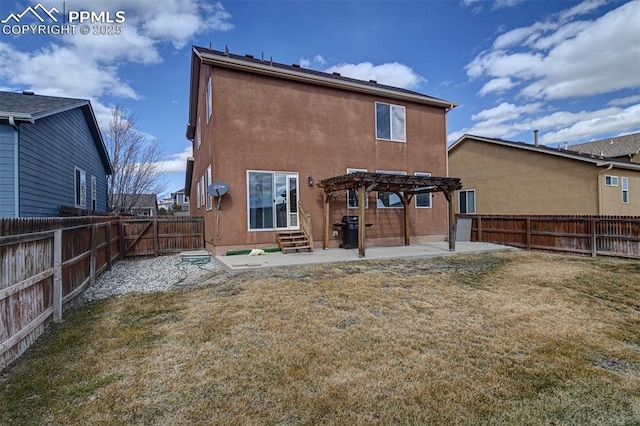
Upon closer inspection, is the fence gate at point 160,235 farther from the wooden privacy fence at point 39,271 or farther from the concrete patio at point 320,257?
the wooden privacy fence at point 39,271

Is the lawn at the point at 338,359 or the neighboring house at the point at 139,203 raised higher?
the neighboring house at the point at 139,203

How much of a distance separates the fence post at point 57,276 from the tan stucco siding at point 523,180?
17274mm

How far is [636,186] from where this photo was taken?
15297 millimetres

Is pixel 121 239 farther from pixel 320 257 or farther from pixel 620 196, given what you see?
pixel 620 196

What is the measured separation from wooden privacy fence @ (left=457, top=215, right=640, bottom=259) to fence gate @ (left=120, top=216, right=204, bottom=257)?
37.4 feet

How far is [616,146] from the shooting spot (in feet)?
73.4

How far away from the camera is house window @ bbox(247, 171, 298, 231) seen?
10188 millimetres

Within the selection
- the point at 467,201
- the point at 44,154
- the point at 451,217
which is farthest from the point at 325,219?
the point at 467,201

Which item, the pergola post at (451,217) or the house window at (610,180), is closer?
the pergola post at (451,217)

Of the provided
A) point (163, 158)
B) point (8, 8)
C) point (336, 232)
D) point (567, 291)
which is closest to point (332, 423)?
point (567, 291)

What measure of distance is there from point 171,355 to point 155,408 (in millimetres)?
941

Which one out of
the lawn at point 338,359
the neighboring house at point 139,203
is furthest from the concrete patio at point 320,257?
the neighboring house at point 139,203

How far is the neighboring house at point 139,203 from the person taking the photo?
74.8ft

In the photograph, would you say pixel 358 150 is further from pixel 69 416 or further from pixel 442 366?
pixel 69 416
